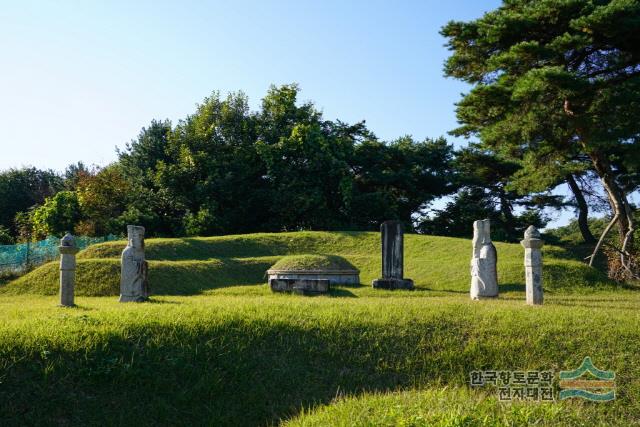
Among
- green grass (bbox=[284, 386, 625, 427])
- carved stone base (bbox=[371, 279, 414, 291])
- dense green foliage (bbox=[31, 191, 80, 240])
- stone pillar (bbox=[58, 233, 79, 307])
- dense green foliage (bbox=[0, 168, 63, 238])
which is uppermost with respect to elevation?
dense green foliage (bbox=[0, 168, 63, 238])

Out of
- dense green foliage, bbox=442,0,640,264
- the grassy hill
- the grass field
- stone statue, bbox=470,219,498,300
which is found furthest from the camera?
the grassy hill

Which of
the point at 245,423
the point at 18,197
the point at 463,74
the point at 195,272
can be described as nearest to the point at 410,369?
the point at 245,423

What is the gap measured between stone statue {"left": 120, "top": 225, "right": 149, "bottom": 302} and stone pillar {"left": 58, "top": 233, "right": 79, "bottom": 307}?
1.57m

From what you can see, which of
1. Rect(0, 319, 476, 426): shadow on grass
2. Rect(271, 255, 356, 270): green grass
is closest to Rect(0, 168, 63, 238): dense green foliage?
Rect(271, 255, 356, 270): green grass

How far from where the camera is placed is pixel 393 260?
695 inches

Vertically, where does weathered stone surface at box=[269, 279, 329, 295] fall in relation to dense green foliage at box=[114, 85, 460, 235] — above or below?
below

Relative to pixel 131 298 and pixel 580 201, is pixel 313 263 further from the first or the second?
pixel 580 201

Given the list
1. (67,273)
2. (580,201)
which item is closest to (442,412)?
(67,273)

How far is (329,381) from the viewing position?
8195 mm

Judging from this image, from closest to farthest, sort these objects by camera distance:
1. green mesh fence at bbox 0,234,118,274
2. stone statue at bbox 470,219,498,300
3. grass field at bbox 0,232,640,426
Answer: grass field at bbox 0,232,640,426 → stone statue at bbox 470,219,498,300 → green mesh fence at bbox 0,234,118,274

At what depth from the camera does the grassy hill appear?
1833 centimetres

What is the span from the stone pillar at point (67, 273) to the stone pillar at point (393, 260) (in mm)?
9134

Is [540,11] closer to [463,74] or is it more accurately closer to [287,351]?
[463,74]

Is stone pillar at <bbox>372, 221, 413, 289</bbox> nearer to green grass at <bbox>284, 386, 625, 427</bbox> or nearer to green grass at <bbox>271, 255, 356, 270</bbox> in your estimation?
green grass at <bbox>271, 255, 356, 270</bbox>
